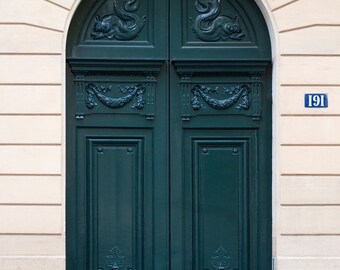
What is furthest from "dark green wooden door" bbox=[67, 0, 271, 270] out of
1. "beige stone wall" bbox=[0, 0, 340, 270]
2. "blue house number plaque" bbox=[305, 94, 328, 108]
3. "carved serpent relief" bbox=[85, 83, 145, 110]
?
"blue house number plaque" bbox=[305, 94, 328, 108]

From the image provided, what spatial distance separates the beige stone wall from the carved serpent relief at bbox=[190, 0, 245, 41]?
0.44m

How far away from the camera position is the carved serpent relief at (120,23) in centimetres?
1108

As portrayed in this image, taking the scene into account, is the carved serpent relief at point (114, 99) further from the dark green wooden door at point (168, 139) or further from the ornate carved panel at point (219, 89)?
the ornate carved panel at point (219, 89)

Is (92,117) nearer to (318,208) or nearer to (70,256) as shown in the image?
(70,256)

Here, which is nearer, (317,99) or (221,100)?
(317,99)

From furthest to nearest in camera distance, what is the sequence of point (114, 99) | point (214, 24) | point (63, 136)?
point (214, 24) → point (114, 99) → point (63, 136)

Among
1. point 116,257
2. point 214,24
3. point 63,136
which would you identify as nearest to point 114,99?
point 63,136

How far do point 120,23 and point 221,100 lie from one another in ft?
Result: 4.37

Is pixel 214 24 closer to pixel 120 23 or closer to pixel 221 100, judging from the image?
pixel 221 100

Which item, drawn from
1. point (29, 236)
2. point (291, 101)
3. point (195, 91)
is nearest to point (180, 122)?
point (195, 91)

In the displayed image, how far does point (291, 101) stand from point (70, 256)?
2.81 m

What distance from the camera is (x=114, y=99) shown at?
435 inches

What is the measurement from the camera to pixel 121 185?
36.2 ft

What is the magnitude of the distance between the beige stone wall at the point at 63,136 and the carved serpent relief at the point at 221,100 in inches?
15.9
